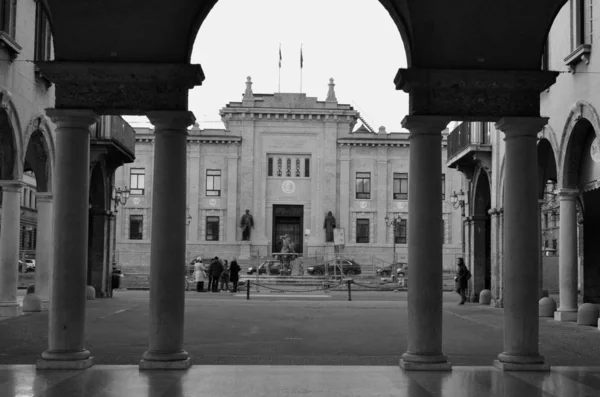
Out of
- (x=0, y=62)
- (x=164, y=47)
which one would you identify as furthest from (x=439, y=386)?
(x=0, y=62)


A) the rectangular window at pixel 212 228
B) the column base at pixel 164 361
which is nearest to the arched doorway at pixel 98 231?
the column base at pixel 164 361

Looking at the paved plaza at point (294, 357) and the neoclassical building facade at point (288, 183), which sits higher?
the neoclassical building facade at point (288, 183)

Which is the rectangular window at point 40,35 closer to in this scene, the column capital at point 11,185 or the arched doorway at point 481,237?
the column capital at point 11,185

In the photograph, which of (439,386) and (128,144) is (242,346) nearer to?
(439,386)

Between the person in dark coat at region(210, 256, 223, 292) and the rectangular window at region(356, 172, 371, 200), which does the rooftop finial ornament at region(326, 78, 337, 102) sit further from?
the person in dark coat at region(210, 256, 223, 292)

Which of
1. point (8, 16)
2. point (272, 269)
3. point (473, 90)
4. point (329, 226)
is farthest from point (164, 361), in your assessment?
point (329, 226)

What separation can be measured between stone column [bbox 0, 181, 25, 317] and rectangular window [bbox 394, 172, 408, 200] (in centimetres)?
4760

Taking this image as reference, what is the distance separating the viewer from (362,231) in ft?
221

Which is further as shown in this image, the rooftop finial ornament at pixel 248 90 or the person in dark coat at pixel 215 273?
the rooftop finial ornament at pixel 248 90

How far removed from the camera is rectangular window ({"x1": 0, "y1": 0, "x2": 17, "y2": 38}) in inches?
821

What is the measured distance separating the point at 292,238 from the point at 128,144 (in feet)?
121

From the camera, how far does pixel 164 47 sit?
11984 mm

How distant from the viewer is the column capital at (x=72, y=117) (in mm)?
11984

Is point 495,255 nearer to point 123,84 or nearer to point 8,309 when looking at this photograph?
point 8,309
